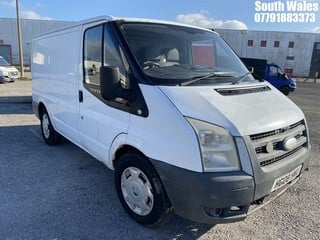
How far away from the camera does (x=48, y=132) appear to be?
550cm

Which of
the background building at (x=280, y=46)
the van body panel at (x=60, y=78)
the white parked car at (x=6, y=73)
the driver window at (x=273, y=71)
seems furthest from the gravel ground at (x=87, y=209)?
the background building at (x=280, y=46)

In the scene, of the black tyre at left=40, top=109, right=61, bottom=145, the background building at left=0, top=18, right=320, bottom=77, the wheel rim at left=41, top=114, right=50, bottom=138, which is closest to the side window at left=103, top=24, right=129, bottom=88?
the black tyre at left=40, top=109, right=61, bottom=145

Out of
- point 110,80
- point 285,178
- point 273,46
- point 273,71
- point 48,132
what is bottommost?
point 48,132

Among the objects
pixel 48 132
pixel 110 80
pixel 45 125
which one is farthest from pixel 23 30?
pixel 110 80

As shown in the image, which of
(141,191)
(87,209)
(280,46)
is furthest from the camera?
(280,46)

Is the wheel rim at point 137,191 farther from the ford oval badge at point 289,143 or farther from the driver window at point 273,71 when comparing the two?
the driver window at point 273,71

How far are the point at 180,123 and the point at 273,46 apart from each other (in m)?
37.2

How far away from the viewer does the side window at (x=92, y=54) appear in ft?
11.1

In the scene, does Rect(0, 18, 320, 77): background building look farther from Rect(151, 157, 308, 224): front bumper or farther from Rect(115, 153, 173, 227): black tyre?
Rect(151, 157, 308, 224): front bumper

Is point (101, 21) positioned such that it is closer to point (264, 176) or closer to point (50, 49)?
point (50, 49)

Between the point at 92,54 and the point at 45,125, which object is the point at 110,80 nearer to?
the point at 92,54

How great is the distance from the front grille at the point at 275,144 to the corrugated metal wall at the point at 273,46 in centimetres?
3426

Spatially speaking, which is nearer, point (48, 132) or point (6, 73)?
point (48, 132)

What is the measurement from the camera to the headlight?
2.34 meters
